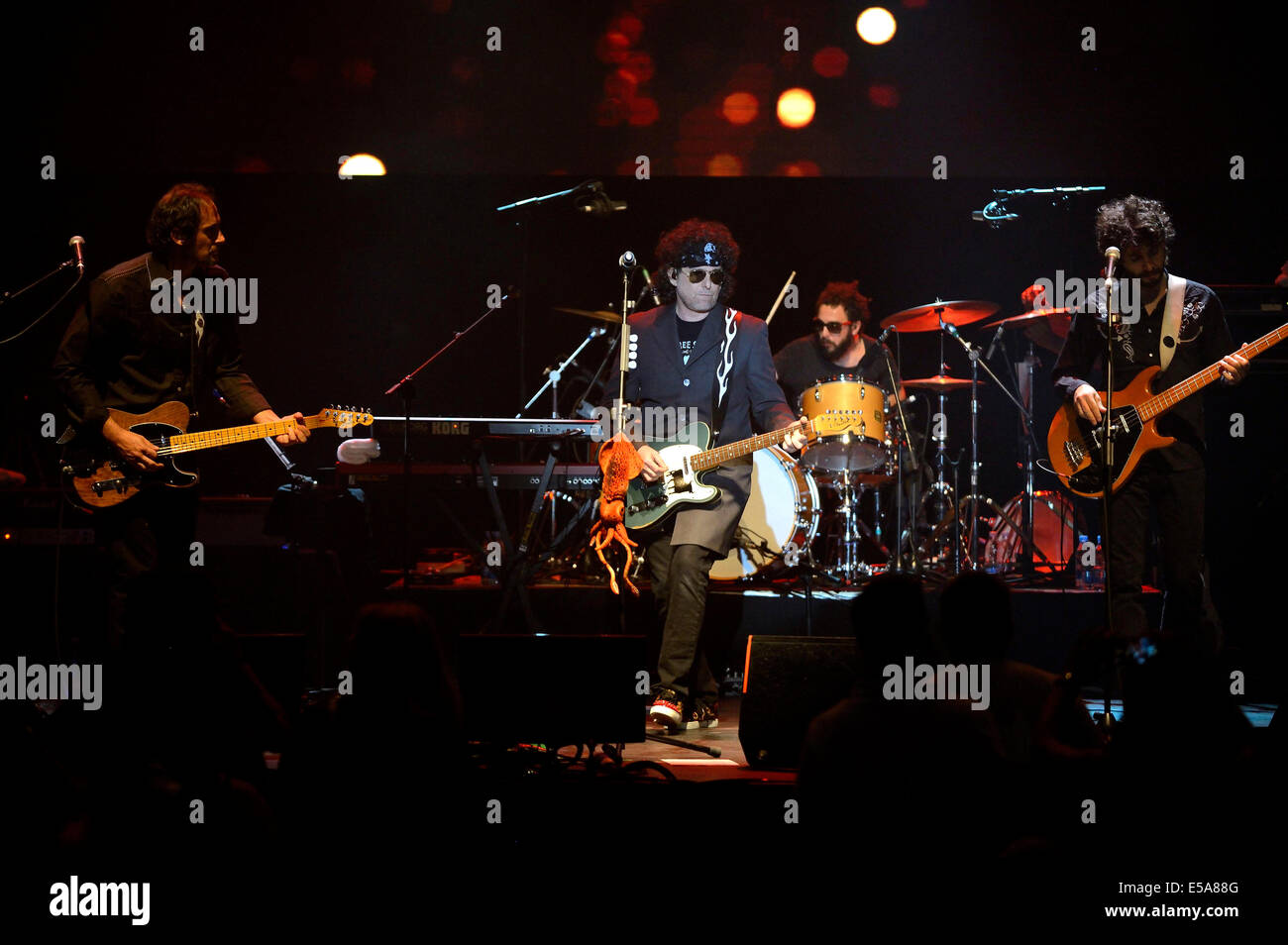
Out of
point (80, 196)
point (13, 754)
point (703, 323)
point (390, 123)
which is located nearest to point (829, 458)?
point (703, 323)

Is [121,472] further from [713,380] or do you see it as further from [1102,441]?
[1102,441]

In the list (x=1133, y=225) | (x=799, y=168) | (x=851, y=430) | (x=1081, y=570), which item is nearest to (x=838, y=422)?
(x=851, y=430)

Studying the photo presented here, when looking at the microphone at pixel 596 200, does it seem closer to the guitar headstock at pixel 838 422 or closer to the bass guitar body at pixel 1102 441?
the guitar headstock at pixel 838 422

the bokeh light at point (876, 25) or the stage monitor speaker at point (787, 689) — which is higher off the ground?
the bokeh light at point (876, 25)

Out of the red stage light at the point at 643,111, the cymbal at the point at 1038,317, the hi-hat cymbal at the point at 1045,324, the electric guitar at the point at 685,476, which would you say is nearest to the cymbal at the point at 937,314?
the hi-hat cymbal at the point at 1045,324

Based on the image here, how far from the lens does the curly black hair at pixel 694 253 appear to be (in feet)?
21.7

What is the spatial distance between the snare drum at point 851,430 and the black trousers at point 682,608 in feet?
7.68

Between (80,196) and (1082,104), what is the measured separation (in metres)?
8.61

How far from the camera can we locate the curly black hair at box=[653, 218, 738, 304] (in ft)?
21.7

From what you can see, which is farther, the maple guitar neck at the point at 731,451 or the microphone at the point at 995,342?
the microphone at the point at 995,342

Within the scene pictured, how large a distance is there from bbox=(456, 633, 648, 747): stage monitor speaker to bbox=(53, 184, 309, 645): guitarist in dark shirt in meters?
2.05

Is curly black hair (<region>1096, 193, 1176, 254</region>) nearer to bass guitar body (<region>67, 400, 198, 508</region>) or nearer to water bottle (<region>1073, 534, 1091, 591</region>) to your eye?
water bottle (<region>1073, 534, 1091, 591</region>)

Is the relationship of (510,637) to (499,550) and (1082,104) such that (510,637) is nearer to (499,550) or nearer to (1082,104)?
(499,550)

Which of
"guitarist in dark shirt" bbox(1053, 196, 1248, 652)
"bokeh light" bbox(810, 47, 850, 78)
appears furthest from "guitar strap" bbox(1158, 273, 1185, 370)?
"bokeh light" bbox(810, 47, 850, 78)
